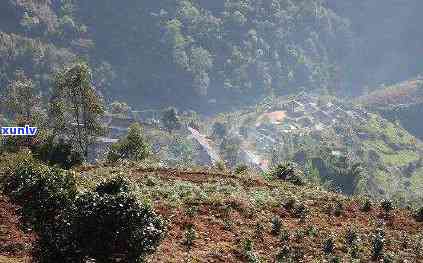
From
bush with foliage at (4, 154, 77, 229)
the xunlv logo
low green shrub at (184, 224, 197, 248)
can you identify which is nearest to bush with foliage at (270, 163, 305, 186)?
low green shrub at (184, 224, 197, 248)

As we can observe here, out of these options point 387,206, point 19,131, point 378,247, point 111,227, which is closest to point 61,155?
point 19,131

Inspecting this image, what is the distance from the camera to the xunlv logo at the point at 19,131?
78.2 metres

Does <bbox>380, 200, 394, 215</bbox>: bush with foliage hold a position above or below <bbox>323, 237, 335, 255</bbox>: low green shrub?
below

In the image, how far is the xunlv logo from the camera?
7825 centimetres

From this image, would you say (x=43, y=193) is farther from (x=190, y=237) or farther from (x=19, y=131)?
(x=19, y=131)

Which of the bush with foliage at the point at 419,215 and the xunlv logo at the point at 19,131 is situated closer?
the bush with foliage at the point at 419,215

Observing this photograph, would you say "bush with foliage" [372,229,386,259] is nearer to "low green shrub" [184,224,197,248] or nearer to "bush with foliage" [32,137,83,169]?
"low green shrub" [184,224,197,248]

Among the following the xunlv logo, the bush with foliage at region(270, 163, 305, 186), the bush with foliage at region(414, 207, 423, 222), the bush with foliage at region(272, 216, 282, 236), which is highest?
the bush with foliage at region(272, 216, 282, 236)

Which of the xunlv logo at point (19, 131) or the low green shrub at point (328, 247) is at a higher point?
the low green shrub at point (328, 247)

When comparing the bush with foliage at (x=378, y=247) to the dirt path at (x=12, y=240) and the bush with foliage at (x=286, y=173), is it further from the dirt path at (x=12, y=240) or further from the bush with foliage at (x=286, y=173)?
the bush with foliage at (x=286, y=173)

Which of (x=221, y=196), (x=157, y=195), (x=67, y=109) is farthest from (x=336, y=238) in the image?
(x=67, y=109)

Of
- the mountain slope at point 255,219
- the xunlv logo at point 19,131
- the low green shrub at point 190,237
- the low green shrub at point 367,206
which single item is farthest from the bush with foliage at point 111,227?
the xunlv logo at point 19,131

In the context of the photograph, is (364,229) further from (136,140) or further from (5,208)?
(136,140)

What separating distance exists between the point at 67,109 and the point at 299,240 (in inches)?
2044
